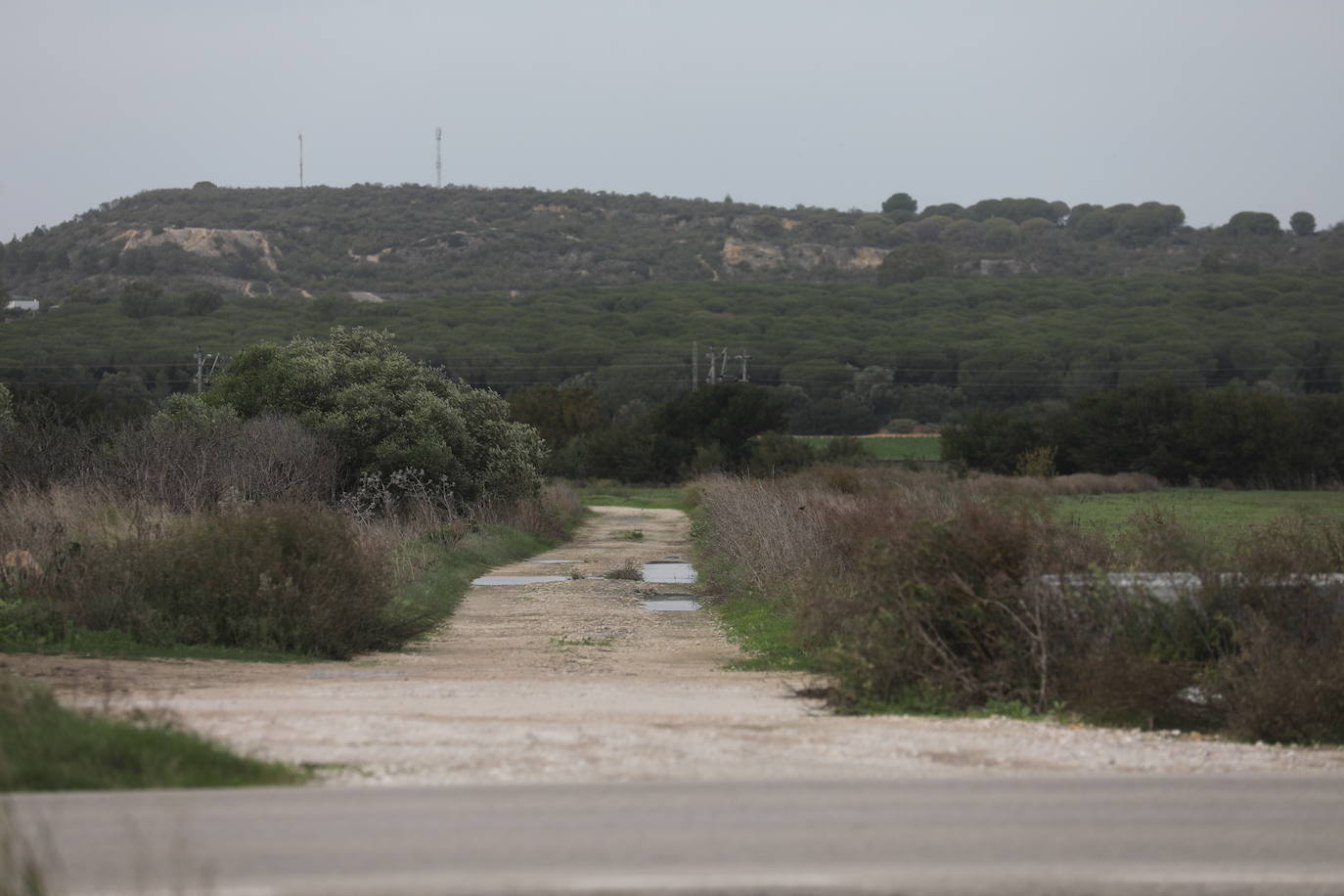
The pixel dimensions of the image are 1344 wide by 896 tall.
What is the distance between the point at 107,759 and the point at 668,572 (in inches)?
A: 969

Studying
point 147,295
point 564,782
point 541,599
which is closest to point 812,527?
point 541,599

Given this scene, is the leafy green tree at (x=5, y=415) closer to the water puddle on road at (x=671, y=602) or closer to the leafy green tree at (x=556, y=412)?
the water puddle on road at (x=671, y=602)

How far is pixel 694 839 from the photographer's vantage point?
23.5 feet

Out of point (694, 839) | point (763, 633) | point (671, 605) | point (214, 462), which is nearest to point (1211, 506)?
point (671, 605)

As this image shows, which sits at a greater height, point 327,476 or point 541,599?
point 327,476

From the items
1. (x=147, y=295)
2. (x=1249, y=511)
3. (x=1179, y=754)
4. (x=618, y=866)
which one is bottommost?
(x=1249, y=511)

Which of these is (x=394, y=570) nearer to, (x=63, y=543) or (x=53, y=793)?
(x=63, y=543)

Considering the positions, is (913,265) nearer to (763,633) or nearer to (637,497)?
(637,497)

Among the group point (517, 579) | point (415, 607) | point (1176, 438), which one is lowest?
point (1176, 438)

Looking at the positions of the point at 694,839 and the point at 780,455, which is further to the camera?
the point at 780,455

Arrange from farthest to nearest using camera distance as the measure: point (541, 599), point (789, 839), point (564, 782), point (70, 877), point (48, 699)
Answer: point (541, 599) < point (48, 699) < point (564, 782) < point (789, 839) < point (70, 877)

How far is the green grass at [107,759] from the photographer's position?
841 centimetres

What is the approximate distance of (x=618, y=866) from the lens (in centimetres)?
662

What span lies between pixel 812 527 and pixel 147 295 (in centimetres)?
8562
